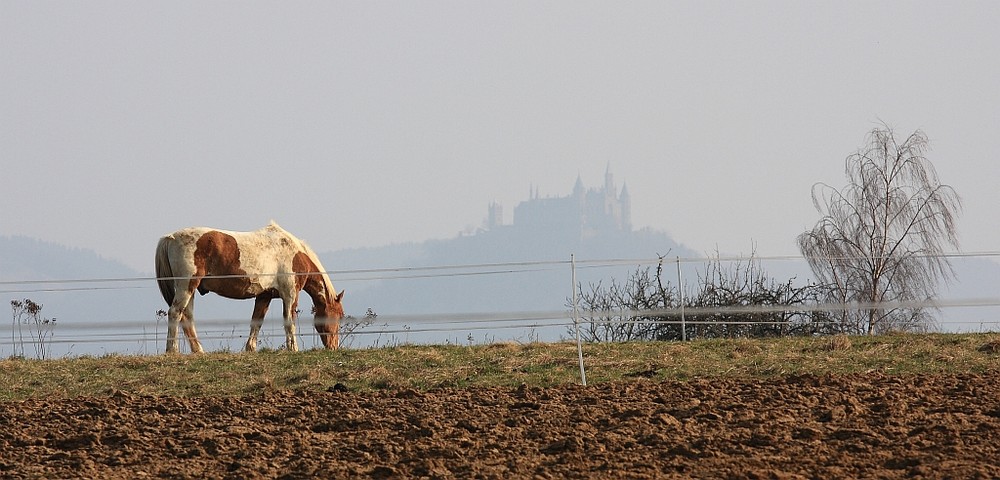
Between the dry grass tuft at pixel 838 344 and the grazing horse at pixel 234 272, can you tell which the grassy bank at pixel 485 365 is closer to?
the dry grass tuft at pixel 838 344

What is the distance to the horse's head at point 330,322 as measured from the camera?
1906cm

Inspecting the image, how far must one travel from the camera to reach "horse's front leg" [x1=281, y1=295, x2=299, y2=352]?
18.3 metres

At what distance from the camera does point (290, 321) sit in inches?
728

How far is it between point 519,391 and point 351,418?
1.85 m

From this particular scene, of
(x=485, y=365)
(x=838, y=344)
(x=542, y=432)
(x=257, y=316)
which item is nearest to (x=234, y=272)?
(x=257, y=316)

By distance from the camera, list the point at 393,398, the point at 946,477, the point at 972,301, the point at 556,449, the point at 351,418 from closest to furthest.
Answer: the point at 946,477
the point at 556,449
the point at 351,418
the point at 393,398
the point at 972,301

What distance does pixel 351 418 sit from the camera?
10539 millimetres

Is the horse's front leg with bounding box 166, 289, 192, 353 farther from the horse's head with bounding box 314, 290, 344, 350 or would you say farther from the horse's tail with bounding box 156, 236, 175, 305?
the horse's head with bounding box 314, 290, 344, 350

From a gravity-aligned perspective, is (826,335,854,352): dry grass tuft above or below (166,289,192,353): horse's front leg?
below

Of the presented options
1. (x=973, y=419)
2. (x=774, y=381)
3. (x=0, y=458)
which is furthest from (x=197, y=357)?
(x=973, y=419)

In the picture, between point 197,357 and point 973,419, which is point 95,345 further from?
point 973,419

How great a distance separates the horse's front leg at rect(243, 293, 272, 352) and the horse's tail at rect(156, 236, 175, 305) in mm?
1222

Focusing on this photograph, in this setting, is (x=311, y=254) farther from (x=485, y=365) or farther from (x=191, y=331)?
(x=485, y=365)

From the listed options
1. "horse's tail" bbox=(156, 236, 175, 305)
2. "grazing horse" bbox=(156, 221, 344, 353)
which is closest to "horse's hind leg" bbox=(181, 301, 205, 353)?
"grazing horse" bbox=(156, 221, 344, 353)
